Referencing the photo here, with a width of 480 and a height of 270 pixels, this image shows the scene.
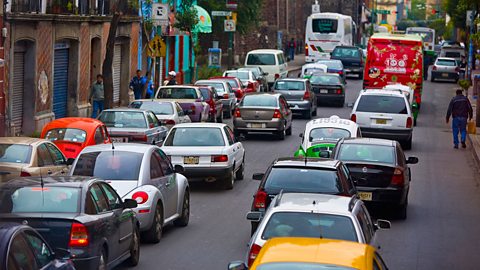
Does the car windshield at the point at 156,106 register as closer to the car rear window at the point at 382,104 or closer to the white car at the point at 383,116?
the white car at the point at 383,116

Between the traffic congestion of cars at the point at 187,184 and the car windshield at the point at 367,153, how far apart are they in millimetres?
31

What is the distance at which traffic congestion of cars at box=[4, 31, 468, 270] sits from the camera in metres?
10.2

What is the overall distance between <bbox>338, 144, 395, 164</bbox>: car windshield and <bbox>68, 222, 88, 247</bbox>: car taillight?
8.32 m

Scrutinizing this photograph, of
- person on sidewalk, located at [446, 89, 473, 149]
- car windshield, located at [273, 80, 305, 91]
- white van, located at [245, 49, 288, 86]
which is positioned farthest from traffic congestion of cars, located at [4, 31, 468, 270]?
white van, located at [245, 49, 288, 86]

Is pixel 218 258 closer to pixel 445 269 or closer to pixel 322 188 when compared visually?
pixel 322 188

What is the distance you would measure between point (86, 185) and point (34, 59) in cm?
2152

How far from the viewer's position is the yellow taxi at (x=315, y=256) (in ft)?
29.8

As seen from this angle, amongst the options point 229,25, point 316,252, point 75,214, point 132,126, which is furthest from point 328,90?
point 316,252

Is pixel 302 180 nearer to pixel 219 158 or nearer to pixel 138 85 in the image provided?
pixel 219 158

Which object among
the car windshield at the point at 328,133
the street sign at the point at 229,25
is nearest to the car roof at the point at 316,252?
the car windshield at the point at 328,133

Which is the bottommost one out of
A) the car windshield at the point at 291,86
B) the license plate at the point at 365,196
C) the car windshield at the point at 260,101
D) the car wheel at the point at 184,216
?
the car wheel at the point at 184,216

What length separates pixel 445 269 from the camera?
16125mm

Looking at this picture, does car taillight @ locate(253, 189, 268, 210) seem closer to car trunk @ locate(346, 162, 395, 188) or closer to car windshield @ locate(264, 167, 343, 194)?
car windshield @ locate(264, 167, 343, 194)

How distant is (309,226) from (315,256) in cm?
294
